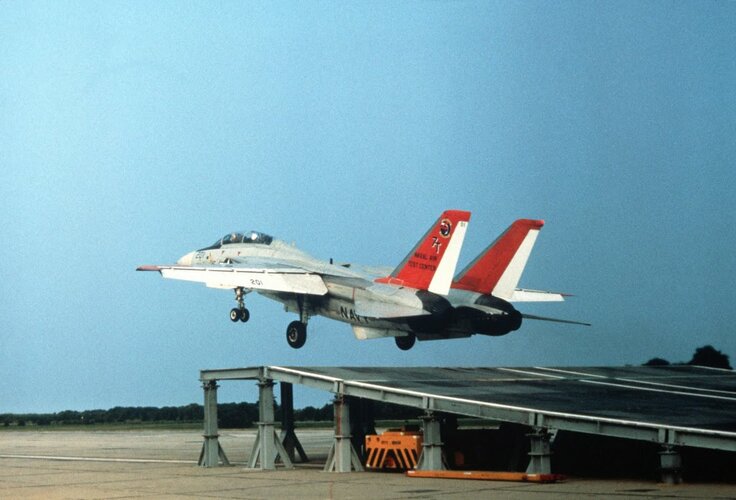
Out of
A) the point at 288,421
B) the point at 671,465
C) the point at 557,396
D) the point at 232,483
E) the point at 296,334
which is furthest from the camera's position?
the point at 296,334

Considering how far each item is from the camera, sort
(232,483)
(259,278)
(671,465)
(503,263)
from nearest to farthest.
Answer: (671,465) → (232,483) → (503,263) → (259,278)

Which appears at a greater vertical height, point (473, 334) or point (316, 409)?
point (473, 334)

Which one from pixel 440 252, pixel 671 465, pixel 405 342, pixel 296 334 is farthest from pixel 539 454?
pixel 296 334

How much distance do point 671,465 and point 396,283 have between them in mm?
16206

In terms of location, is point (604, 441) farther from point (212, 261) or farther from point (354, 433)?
point (212, 261)

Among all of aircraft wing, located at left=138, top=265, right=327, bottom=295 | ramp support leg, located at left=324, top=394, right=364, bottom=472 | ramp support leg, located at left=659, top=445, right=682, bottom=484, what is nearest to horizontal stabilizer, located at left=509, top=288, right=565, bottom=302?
aircraft wing, located at left=138, top=265, right=327, bottom=295

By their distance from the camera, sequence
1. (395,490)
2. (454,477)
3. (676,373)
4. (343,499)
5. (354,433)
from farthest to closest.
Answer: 1. (676,373)
2. (354,433)
3. (454,477)
4. (395,490)
5. (343,499)

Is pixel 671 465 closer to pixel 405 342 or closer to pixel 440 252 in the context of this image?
pixel 440 252

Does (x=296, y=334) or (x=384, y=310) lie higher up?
(x=384, y=310)

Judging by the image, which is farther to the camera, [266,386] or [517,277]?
[517,277]

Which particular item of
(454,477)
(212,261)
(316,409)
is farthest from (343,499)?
(316,409)

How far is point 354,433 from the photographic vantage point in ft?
81.9

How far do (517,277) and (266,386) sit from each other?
38.0ft

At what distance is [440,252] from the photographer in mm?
32250
